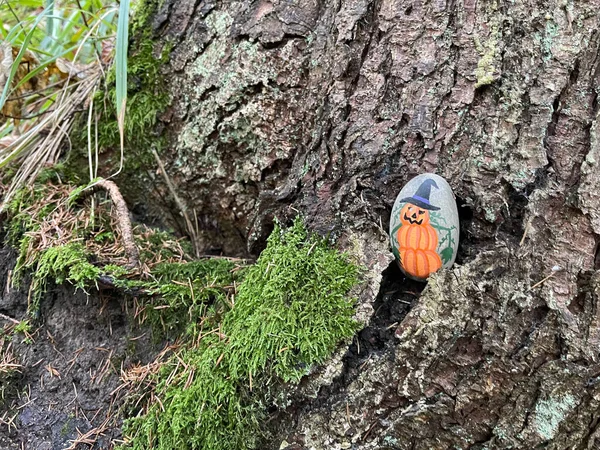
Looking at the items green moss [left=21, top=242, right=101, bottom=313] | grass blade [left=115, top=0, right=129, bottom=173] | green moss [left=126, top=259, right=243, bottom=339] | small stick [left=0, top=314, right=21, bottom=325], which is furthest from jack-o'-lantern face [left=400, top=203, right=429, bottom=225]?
small stick [left=0, top=314, right=21, bottom=325]

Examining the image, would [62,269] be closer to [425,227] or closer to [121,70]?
[121,70]

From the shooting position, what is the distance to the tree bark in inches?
54.6

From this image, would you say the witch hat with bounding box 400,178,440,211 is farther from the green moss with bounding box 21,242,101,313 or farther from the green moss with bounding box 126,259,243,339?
the green moss with bounding box 21,242,101,313

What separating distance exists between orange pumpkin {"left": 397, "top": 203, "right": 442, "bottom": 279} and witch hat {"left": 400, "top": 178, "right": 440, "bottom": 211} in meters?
0.01

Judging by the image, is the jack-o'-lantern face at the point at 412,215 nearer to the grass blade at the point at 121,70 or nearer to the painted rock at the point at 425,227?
the painted rock at the point at 425,227

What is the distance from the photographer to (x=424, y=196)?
1.57m

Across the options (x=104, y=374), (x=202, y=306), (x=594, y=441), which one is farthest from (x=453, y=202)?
(x=104, y=374)

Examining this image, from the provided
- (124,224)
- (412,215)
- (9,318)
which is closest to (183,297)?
(124,224)

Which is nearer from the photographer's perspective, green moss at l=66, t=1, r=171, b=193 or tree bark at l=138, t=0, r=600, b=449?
tree bark at l=138, t=0, r=600, b=449

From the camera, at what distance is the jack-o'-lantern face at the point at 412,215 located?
159 cm

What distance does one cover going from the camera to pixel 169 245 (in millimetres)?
2145

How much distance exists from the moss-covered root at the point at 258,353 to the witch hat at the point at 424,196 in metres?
0.29

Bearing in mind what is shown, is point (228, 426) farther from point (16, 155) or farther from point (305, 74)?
point (16, 155)


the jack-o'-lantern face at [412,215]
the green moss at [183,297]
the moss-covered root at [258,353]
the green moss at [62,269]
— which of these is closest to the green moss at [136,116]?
the green moss at [62,269]
